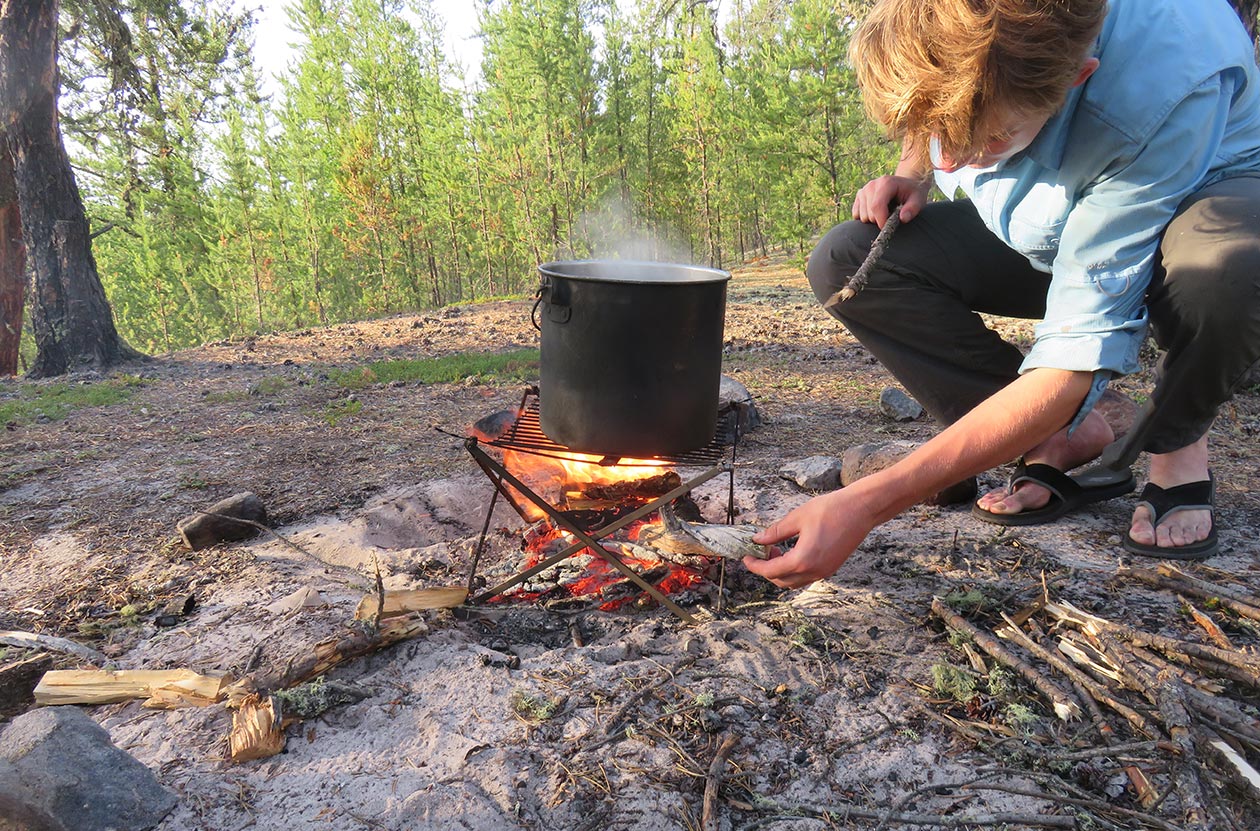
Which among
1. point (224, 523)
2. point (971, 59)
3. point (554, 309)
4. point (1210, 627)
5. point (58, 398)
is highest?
point (971, 59)

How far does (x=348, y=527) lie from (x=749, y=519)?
5.72 feet

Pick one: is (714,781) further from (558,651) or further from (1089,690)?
(1089,690)

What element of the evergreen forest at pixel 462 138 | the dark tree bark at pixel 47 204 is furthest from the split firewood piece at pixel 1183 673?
the evergreen forest at pixel 462 138

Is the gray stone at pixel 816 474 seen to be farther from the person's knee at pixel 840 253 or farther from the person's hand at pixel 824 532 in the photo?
the person's hand at pixel 824 532

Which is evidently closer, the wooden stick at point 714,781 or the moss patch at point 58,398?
the wooden stick at point 714,781

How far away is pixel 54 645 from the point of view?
86.5 inches

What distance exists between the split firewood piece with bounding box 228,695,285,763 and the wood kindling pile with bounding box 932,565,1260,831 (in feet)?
5.91

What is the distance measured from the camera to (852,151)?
15.0 m

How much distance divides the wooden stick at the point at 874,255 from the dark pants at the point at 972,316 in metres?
0.08

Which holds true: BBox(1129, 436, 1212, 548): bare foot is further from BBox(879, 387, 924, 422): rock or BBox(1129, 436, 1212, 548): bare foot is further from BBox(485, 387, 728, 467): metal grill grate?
BBox(879, 387, 924, 422): rock

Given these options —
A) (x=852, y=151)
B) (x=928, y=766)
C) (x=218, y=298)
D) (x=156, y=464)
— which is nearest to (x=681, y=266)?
(x=928, y=766)

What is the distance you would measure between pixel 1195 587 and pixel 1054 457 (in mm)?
861

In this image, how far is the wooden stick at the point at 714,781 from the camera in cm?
148

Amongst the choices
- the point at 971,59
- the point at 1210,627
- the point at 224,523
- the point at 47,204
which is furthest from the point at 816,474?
the point at 47,204
